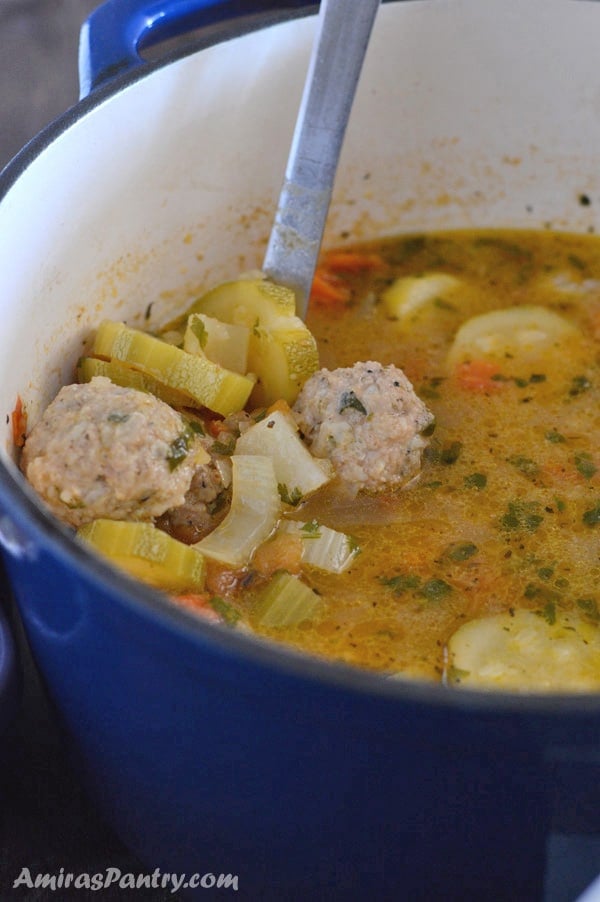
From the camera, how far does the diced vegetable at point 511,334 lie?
282 centimetres

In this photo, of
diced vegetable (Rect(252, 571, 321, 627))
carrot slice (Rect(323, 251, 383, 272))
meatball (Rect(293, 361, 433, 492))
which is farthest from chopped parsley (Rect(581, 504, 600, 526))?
carrot slice (Rect(323, 251, 383, 272))

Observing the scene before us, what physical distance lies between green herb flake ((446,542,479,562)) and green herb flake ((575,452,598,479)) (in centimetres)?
35

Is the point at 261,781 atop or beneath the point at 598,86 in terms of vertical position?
beneath

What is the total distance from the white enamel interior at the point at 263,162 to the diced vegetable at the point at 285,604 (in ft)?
1.97

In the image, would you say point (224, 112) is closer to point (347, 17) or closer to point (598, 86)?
point (347, 17)

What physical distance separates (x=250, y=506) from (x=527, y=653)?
59cm

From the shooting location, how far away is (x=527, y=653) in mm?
2021

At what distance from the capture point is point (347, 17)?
255 cm

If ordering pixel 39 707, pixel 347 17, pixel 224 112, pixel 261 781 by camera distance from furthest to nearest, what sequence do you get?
pixel 224 112
pixel 347 17
pixel 39 707
pixel 261 781

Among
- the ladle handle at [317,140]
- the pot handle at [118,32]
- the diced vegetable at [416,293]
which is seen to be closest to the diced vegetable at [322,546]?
the ladle handle at [317,140]

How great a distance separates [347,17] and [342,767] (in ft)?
5.61

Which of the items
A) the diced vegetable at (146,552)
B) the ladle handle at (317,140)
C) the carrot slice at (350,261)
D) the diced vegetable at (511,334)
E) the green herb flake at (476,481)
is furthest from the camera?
the carrot slice at (350,261)

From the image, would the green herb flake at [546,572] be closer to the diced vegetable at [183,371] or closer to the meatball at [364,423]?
the meatball at [364,423]

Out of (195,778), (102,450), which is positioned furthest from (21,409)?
(195,778)
